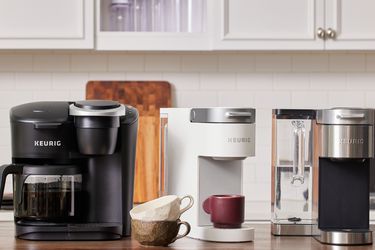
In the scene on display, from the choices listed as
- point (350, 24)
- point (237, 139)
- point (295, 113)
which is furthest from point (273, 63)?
point (237, 139)

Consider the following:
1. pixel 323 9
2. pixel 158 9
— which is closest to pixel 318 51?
pixel 323 9

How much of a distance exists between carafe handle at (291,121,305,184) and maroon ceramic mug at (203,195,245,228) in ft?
0.60

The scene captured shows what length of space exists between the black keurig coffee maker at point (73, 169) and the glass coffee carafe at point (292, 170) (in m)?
0.42

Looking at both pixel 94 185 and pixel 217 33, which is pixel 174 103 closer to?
pixel 217 33

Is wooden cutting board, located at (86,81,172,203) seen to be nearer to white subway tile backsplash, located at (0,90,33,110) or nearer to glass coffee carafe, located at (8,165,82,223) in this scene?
white subway tile backsplash, located at (0,90,33,110)

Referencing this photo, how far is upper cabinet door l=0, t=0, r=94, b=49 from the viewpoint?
12.0 feet

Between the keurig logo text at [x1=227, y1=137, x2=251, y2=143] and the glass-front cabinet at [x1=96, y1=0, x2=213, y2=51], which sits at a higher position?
the glass-front cabinet at [x1=96, y1=0, x2=213, y2=51]

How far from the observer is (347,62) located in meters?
4.02

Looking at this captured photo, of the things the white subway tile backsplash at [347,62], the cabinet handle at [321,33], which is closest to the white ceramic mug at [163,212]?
the cabinet handle at [321,33]

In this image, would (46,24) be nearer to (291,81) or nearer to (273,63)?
(273,63)

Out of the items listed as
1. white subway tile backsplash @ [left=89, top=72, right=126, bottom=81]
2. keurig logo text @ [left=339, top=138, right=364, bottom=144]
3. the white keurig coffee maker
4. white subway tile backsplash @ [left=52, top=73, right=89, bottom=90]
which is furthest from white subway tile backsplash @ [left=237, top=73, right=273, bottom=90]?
keurig logo text @ [left=339, top=138, right=364, bottom=144]

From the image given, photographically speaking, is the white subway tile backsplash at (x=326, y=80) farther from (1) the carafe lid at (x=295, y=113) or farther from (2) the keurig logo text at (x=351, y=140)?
(2) the keurig logo text at (x=351, y=140)

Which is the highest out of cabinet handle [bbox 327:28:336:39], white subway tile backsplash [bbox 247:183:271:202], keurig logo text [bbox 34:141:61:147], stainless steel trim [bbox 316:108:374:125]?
cabinet handle [bbox 327:28:336:39]

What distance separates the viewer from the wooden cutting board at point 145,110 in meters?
3.90
